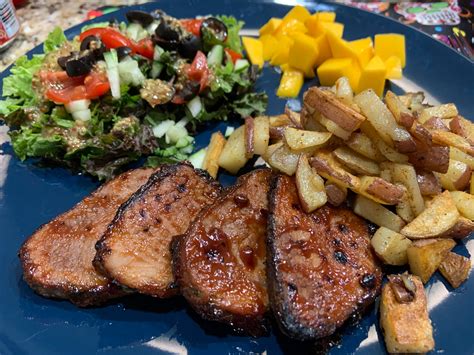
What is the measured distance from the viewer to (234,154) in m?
3.20

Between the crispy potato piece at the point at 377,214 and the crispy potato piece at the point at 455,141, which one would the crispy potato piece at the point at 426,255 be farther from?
the crispy potato piece at the point at 455,141

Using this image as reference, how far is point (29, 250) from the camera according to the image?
2.65 m

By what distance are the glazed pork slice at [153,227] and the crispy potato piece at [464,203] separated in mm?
1355

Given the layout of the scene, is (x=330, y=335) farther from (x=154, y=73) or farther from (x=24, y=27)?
(x=24, y=27)

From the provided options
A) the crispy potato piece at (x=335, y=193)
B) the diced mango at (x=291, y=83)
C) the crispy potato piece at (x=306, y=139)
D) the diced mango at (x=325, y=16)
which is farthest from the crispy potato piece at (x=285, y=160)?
the diced mango at (x=325, y=16)

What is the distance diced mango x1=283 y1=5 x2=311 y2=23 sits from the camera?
416cm

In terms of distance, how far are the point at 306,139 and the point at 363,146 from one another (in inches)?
12.2

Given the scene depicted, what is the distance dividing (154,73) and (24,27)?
240 centimetres

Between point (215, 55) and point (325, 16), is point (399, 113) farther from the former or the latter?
point (325, 16)

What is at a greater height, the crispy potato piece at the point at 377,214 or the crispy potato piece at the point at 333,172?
the crispy potato piece at the point at 333,172

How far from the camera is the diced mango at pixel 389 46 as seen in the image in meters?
3.88

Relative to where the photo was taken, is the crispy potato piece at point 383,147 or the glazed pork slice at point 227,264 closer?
A: the glazed pork slice at point 227,264

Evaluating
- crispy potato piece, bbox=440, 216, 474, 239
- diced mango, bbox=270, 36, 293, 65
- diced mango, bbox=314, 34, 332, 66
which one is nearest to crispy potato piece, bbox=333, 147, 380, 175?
crispy potato piece, bbox=440, 216, 474, 239

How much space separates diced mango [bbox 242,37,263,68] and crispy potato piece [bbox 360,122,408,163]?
167 cm
